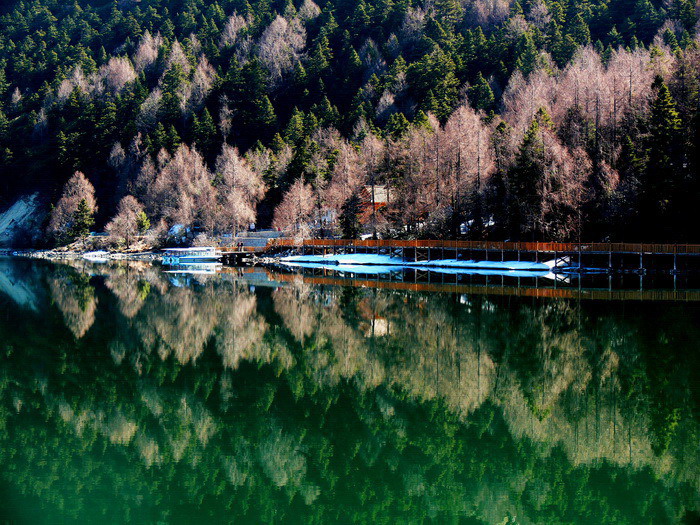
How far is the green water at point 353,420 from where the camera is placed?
41.0ft

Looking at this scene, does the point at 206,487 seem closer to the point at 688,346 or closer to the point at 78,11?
the point at 688,346

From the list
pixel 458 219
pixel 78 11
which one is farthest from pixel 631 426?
pixel 78 11

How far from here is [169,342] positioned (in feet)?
86.8

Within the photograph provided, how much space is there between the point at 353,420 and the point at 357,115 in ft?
312

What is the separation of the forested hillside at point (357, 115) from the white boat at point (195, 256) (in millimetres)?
6541

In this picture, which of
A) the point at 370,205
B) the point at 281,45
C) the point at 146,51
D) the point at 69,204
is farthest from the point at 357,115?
the point at 146,51

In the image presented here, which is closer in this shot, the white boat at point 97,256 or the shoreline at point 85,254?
the white boat at point 97,256

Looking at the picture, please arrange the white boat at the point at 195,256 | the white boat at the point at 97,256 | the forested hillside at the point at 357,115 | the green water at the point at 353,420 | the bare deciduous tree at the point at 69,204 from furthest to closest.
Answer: the bare deciduous tree at the point at 69,204 < the white boat at the point at 97,256 < the white boat at the point at 195,256 < the forested hillside at the point at 357,115 < the green water at the point at 353,420

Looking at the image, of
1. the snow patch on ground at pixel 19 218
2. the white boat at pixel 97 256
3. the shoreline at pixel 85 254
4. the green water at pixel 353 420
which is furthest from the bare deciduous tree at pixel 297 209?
the snow patch on ground at pixel 19 218

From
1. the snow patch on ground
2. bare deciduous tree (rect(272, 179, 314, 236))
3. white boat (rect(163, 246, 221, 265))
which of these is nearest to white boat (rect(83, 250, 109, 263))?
white boat (rect(163, 246, 221, 265))

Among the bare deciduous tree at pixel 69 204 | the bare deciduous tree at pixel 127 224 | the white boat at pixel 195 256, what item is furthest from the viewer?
the bare deciduous tree at pixel 69 204

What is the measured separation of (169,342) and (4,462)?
12.5 meters

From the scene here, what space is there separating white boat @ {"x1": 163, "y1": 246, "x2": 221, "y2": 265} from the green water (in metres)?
47.4

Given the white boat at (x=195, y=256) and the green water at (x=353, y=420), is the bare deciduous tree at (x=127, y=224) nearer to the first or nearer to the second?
the white boat at (x=195, y=256)
